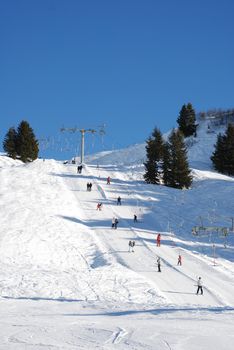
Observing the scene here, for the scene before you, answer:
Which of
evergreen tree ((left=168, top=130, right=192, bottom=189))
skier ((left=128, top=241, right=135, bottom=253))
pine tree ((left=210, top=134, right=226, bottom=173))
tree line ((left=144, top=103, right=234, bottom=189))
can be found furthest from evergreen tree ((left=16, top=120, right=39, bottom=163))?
skier ((left=128, top=241, right=135, bottom=253))

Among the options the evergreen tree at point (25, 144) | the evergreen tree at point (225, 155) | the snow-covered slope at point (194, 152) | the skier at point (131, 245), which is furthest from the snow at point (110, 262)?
the evergreen tree at point (25, 144)

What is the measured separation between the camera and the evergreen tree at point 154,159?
209ft

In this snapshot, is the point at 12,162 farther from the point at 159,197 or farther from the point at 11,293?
the point at 11,293

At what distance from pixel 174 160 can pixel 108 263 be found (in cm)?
3172

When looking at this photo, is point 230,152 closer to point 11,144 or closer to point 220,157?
point 220,157

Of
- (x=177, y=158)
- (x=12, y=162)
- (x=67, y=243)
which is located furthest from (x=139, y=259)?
(x=12, y=162)

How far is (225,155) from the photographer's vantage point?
233 ft

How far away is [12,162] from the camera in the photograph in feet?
250

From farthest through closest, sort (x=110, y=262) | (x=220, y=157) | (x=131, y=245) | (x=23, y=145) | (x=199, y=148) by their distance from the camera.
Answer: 1. (x=199, y=148)
2. (x=23, y=145)
3. (x=220, y=157)
4. (x=131, y=245)
5. (x=110, y=262)

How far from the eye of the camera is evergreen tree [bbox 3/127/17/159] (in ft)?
272

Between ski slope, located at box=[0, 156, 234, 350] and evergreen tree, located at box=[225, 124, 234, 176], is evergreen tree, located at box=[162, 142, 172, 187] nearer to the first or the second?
ski slope, located at box=[0, 156, 234, 350]

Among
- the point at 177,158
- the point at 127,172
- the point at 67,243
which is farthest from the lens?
the point at 127,172

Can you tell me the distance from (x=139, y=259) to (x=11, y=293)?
1081 cm

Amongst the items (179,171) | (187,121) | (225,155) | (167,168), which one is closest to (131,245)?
(179,171)
